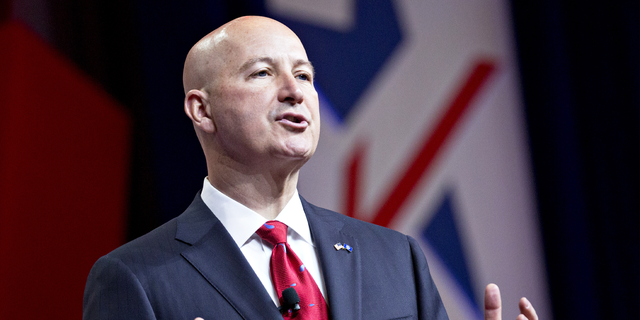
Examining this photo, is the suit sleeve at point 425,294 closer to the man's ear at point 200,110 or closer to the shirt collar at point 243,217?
the shirt collar at point 243,217

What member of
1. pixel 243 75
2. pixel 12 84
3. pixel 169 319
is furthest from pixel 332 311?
pixel 12 84

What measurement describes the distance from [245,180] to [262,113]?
0.18 m

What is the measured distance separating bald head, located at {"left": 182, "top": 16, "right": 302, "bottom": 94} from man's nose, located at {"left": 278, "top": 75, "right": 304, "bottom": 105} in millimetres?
154

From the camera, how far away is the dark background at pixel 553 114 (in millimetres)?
2504

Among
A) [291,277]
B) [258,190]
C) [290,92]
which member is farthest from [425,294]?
[290,92]

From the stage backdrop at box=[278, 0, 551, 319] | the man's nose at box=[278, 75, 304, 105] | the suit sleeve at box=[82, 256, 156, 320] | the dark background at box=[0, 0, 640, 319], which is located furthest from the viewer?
the stage backdrop at box=[278, 0, 551, 319]

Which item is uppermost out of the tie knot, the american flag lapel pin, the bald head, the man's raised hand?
the bald head

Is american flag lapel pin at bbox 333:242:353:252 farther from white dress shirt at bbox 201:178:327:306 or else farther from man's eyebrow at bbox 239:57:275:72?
man's eyebrow at bbox 239:57:275:72

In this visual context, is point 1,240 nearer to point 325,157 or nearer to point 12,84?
point 12,84

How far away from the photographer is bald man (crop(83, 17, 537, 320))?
1.24 metres

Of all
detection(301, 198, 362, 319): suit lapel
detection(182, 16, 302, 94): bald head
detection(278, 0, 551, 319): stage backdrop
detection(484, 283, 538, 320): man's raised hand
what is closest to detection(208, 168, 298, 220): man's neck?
detection(301, 198, 362, 319): suit lapel

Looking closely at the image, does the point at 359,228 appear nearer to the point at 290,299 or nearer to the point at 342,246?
the point at 342,246

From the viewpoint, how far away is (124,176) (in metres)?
2.55

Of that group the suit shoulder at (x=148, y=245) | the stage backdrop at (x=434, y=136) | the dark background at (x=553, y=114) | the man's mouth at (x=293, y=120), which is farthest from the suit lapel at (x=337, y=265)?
the stage backdrop at (x=434, y=136)
